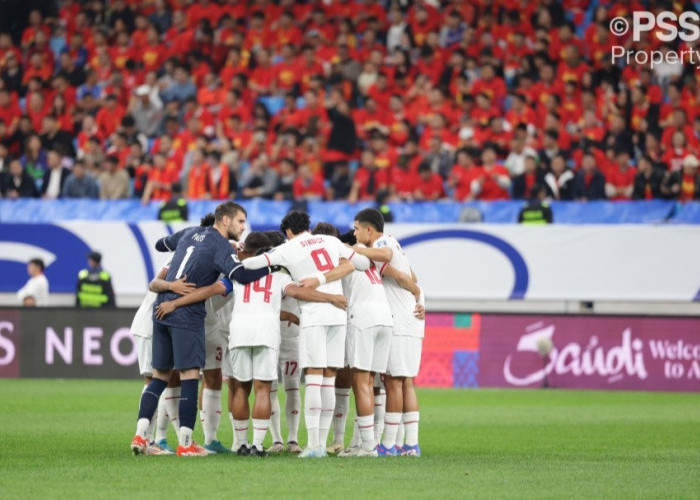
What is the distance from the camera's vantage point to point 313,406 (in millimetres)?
11086

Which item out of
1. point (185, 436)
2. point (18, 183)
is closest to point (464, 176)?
point (18, 183)

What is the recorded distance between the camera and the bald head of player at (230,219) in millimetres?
11414

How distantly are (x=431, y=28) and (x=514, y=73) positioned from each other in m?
2.44

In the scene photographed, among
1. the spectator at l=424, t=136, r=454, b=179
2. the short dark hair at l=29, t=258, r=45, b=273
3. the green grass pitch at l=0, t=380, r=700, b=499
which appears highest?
the spectator at l=424, t=136, r=454, b=179

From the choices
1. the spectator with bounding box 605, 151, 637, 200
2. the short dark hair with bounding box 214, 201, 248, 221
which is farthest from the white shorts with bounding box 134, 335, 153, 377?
the spectator with bounding box 605, 151, 637, 200

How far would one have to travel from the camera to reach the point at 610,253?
850 inches

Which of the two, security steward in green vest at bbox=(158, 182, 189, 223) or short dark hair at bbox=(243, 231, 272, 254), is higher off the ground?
security steward in green vest at bbox=(158, 182, 189, 223)

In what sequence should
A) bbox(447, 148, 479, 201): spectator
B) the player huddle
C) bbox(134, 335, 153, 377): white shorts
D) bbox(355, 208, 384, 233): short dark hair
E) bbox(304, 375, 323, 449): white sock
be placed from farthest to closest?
bbox(447, 148, 479, 201): spectator < bbox(134, 335, 153, 377): white shorts < bbox(355, 208, 384, 233): short dark hair < the player huddle < bbox(304, 375, 323, 449): white sock

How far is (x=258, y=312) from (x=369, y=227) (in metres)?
1.30

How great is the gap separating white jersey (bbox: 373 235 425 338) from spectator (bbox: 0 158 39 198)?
43.8ft

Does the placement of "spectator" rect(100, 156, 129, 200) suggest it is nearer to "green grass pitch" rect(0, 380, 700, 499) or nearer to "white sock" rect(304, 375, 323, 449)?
"green grass pitch" rect(0, 380, 700, 499)

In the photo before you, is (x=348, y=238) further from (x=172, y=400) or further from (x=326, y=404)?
(x=172, y=400)

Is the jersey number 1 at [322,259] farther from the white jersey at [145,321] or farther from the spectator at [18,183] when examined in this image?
the spectator at [18,183]

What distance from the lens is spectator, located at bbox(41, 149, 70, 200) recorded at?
23.9 metres
